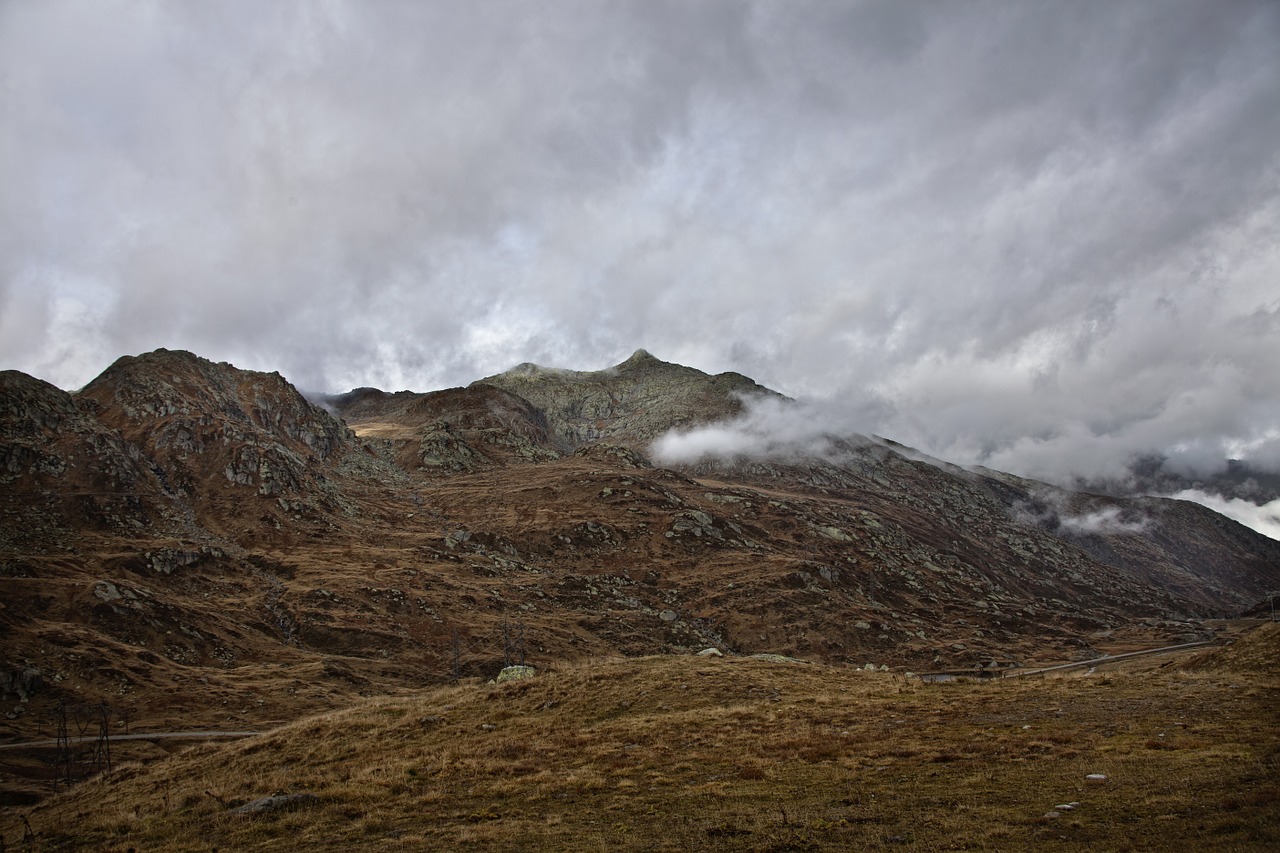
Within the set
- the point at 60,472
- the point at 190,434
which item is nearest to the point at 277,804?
the point at 60,472

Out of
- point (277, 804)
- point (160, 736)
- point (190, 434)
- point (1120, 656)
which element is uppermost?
point (190, 434)

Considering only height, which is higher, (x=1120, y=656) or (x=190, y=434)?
(x=190, y=434)

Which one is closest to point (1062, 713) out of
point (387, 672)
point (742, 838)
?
point (742, 838)

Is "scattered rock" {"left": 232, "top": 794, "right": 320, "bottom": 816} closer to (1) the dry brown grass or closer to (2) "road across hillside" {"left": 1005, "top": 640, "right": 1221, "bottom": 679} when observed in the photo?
(1) the dry brown grass

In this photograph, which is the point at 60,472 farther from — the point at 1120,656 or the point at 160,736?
the point at 1120,656

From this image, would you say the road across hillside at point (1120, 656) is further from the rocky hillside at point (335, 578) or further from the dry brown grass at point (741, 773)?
the dry brown grass at point (741, 773)

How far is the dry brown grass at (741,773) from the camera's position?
1677 cm

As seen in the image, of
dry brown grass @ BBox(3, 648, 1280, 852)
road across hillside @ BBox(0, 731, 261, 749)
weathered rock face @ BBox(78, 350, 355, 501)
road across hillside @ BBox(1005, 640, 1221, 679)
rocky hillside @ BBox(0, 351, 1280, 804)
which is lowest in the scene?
road across hillside @ BBox(1005, 640, 1221, 679)

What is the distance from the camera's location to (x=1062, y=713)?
3009 cm

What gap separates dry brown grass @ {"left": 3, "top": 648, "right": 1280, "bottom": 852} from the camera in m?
16.8

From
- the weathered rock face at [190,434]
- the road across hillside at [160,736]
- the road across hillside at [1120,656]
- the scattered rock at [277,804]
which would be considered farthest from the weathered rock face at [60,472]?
the road across hillside at [1120,656]

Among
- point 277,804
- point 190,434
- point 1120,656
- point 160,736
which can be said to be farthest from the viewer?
point 190,434

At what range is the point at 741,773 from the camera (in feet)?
78.6

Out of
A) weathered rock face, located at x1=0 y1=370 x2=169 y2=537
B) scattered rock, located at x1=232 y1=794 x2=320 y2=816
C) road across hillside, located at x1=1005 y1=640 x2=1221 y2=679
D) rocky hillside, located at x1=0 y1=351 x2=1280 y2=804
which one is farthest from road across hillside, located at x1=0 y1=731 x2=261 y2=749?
road across hillside, located at x1=1005 y1=640 x2=1221 y2=679
